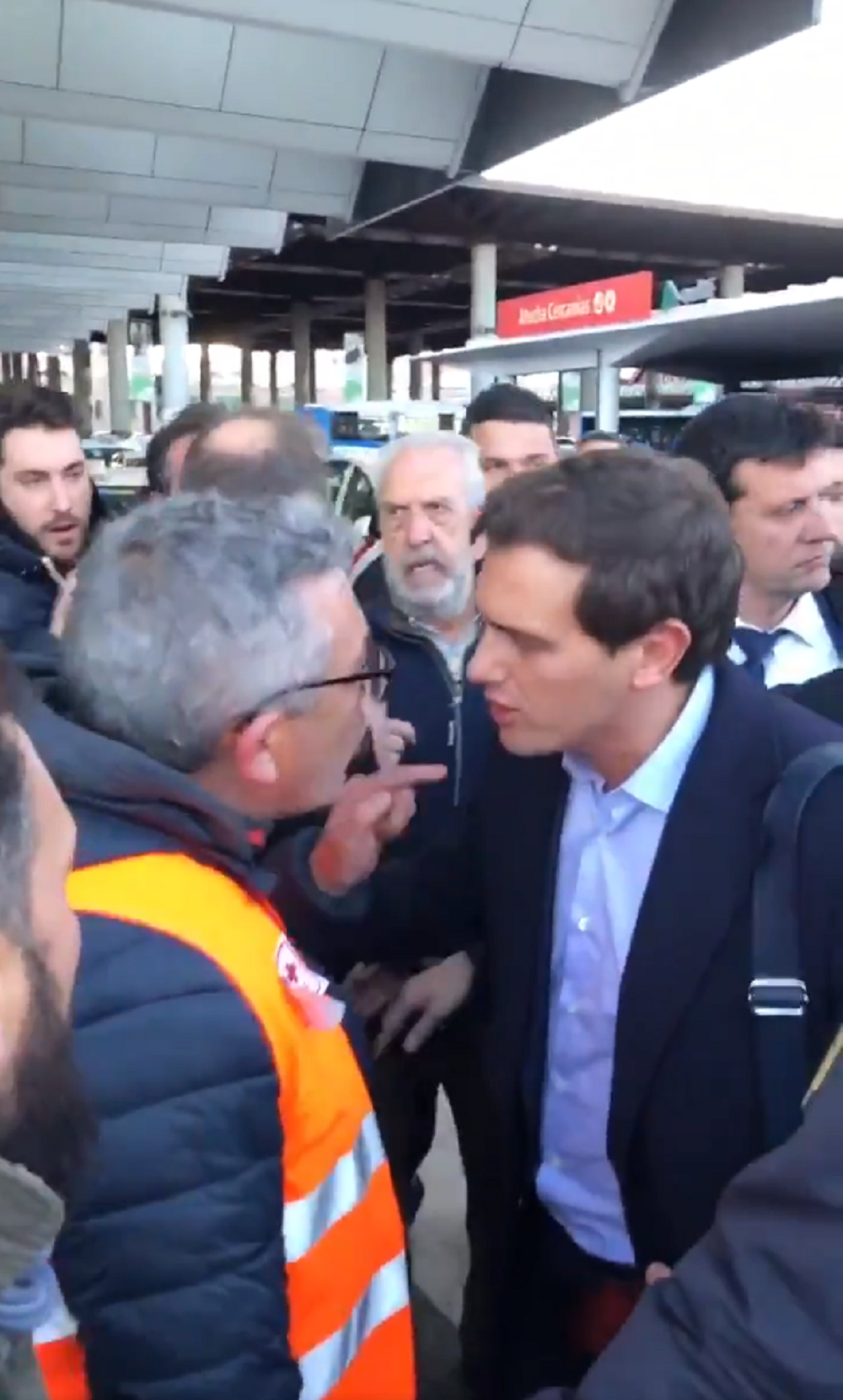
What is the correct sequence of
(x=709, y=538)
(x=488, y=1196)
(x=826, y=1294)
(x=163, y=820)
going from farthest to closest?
(x=488, y=1196), (x=709, y=538), (x=163, y=820), (x=826, y=1294)

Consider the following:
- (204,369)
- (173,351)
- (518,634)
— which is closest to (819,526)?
(518,634)

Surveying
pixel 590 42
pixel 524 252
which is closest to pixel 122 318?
pixel 524 252

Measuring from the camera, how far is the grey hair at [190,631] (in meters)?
1.15

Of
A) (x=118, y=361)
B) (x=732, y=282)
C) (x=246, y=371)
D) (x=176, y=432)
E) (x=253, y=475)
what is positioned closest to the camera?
(x=253, y=475)

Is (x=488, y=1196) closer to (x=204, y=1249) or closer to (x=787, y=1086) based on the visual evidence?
(x=787, y=1086)

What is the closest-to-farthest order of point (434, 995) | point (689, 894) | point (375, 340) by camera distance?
point (689, 894) → point (434, 995) → point (375, 340)

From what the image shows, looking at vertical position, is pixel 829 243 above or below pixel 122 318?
above

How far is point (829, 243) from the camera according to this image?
80.7ft

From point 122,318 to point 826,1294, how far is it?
2734 centimetres

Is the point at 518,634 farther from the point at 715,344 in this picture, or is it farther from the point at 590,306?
the point at 590,306

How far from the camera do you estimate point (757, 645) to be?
2.38m

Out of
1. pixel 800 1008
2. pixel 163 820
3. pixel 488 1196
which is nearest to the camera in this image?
pixel 163 820

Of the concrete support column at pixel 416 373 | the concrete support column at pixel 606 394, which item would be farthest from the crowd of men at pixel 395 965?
the concrete support column at pixel 416 373

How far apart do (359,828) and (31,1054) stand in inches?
36.8
